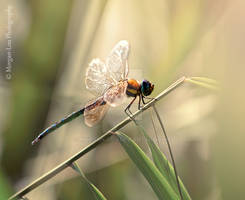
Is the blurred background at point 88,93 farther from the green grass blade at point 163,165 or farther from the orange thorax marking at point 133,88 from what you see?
the green grass blade at point 163,165

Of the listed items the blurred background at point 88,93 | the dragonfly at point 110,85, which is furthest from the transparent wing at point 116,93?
the blurred background at point 88,93

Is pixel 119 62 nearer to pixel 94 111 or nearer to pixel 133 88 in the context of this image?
pixel 133 88

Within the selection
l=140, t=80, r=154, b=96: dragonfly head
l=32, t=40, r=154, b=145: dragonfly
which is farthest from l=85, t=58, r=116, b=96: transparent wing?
l=140, t=80, r=154, b=96: dragonfly head

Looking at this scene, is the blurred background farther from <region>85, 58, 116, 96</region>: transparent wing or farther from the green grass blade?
the green grass blade

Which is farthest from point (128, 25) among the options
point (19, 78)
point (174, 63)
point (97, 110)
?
point (97, 110)

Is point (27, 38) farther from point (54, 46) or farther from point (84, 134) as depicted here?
point (84, 134)

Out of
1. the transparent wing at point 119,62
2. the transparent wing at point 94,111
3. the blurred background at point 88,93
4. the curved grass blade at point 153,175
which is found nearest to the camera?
the curved grass blade at point 153,175

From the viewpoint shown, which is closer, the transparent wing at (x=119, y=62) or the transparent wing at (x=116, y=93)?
the transparent wing at (x=116, y=93)
